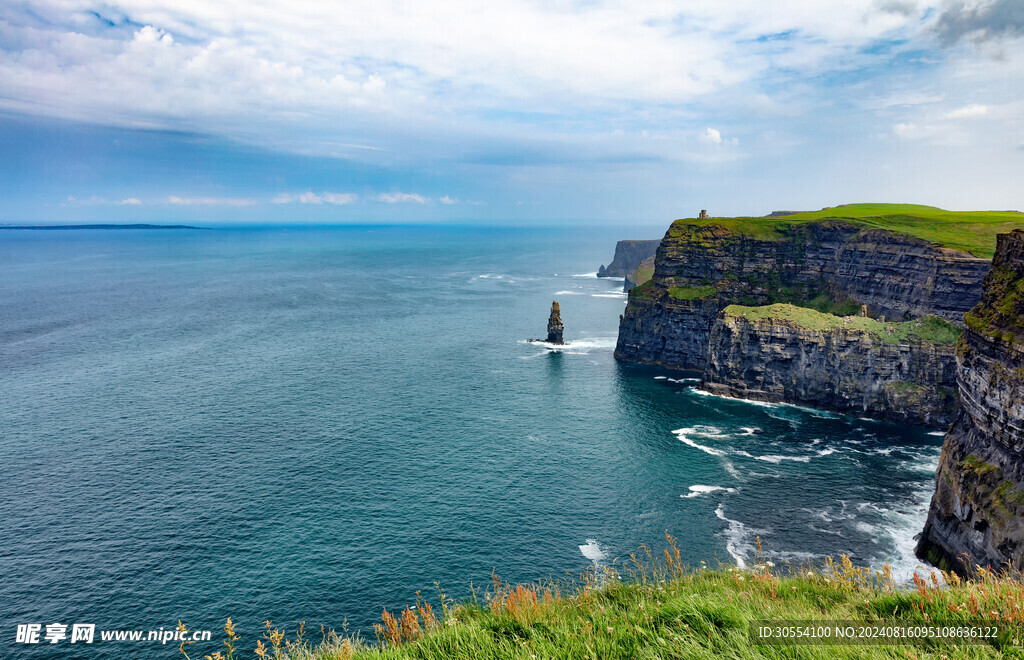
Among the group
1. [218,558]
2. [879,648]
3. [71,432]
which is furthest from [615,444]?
[71,432]

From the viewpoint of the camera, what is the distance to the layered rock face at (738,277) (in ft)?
332

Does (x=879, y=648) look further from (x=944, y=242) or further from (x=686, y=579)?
(x=944, y=242)

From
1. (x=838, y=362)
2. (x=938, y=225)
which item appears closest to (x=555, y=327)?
(x=838, y=362)

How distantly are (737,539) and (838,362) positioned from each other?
49.0 metres

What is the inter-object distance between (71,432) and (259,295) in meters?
127

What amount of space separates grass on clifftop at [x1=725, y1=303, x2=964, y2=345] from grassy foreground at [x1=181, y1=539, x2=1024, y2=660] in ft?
272

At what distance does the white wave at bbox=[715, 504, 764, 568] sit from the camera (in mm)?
48709

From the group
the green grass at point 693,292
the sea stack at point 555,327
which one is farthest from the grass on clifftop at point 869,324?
the sea stack at point 555,327

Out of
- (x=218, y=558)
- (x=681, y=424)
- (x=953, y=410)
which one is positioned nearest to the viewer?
(x=218, y=558)

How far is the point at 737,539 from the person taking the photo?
169 ft

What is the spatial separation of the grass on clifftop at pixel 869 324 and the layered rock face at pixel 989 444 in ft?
142

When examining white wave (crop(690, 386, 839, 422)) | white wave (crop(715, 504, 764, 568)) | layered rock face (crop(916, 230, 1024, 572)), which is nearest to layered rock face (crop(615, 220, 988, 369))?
white wave (crop(690, 386, 839, 422))

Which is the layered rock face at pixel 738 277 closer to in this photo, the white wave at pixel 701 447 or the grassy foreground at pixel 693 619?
the white wave at pixel 701 447

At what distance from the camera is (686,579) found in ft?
56.2
